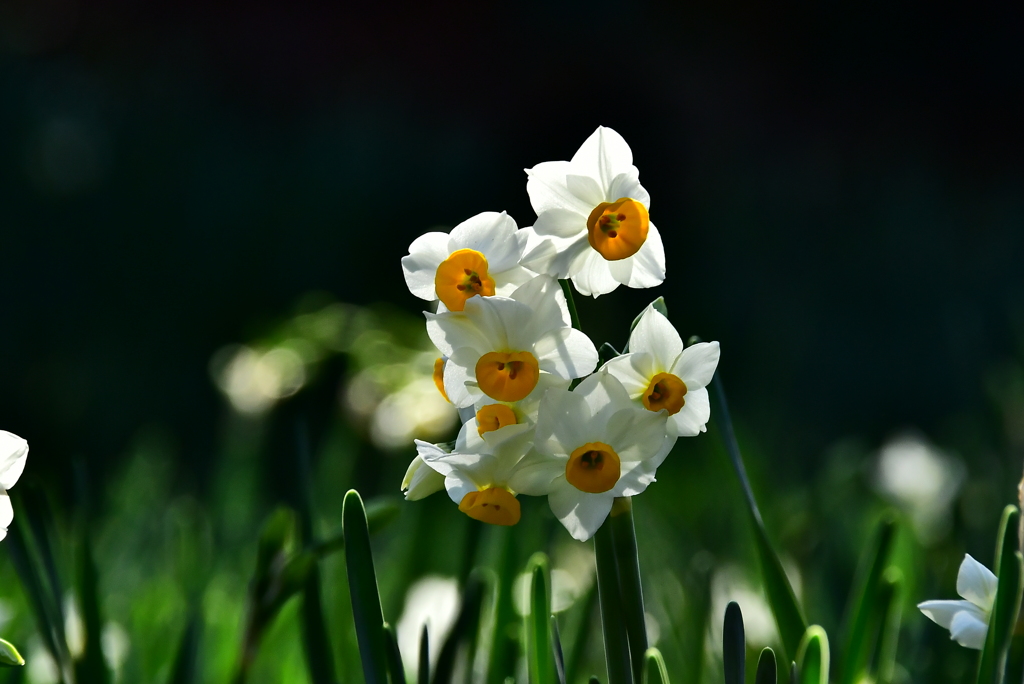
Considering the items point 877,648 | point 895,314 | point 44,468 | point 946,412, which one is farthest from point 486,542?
point 895,314

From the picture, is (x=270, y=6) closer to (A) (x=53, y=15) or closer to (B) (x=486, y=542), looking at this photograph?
(A) (x=53, y=15)

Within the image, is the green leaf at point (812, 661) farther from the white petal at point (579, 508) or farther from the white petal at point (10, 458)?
the white petal at point (10, 458)

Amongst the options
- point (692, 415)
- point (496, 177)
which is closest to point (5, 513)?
point (692, 415)

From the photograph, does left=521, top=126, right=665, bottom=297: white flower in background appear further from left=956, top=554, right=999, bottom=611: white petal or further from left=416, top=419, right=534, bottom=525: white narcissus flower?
left=956, top=554, right=999, bottom=611: white petal

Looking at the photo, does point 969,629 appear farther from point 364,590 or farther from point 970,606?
point 364,590

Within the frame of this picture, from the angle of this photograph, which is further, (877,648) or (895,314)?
(895,314)

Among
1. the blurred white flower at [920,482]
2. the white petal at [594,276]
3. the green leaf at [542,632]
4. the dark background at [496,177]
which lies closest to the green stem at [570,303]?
the white petal at [594,276]
